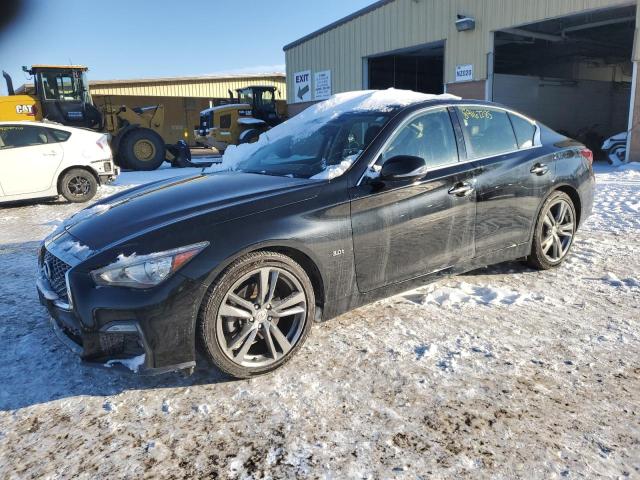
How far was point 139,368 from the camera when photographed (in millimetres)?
2604

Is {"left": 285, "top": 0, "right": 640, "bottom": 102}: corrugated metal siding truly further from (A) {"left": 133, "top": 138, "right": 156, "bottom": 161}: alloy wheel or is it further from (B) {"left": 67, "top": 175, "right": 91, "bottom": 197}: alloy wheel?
(B) {"left": 67, "top": 175, "right": 91, "bottom": 197}: alloy wheel

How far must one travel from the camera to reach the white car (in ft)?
28.9

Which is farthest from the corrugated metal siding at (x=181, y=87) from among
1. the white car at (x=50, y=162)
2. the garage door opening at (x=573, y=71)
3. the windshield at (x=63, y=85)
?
the white car at (x=50, y=162)

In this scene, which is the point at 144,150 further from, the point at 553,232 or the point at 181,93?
the point at 181,93

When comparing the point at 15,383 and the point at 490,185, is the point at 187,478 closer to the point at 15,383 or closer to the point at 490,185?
the point at 15,383

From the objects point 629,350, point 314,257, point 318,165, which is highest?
point 318,165

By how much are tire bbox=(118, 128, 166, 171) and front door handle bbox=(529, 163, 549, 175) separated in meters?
13.2

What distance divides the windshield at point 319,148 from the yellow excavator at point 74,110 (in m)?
12.2

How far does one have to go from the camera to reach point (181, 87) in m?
36.1

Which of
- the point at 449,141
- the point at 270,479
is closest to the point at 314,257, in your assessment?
A: the point at 270,479

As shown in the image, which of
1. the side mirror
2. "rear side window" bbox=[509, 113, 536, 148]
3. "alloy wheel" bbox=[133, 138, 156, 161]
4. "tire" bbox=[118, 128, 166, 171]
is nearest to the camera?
the side mirror

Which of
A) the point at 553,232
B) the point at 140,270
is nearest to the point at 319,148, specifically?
the point at 140,270

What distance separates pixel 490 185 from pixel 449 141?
0.48 m

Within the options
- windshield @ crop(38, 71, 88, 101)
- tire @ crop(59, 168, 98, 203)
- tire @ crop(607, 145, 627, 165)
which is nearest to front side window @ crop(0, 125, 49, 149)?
tire @ crop(59, 168, 98, 203)
